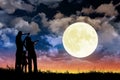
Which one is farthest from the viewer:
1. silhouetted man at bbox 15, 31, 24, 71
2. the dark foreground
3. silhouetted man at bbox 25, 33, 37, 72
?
silhouetted man at bbox 25, 33, 37, 72

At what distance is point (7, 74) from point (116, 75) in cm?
660

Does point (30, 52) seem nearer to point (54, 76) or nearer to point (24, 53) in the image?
point (24, 53)

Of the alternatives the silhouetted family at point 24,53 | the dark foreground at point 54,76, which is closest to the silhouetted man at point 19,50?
the silhouetted family at point 24,53

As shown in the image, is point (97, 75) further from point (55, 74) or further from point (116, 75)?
point (55, 74)

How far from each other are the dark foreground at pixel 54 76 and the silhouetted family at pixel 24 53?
445cm

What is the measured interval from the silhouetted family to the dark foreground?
4.45 m

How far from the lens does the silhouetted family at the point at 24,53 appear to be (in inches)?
855

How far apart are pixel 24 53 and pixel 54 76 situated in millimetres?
6391

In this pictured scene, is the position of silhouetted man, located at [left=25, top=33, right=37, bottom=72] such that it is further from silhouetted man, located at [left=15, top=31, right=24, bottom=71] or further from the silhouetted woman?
silhouetted man, located at [left=15, top=31, right=24, bottom=71]

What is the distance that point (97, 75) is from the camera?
17781mm

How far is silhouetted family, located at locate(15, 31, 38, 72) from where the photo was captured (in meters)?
21.7

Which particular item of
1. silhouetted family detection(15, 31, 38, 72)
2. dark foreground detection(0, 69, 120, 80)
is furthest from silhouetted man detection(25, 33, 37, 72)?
dark foreground detection(0, 69, 120, 80)

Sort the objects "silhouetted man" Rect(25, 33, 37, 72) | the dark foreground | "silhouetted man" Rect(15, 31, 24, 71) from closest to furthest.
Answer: the dark foreground → "silhouetted man" Rect(15, 31, 24, 71) → "silhouetted man" Rect(25, 33, 37, 72)

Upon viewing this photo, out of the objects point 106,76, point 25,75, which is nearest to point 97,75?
point 106,76
